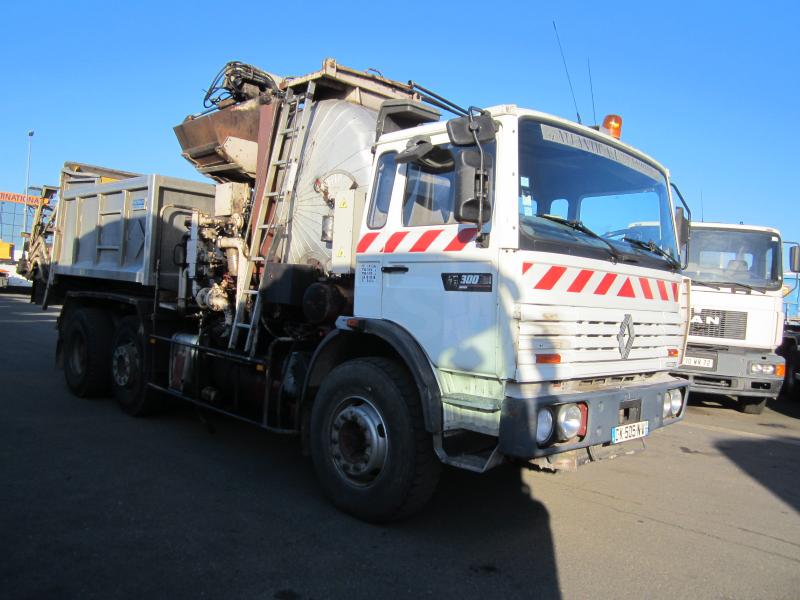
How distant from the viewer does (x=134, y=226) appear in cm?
734

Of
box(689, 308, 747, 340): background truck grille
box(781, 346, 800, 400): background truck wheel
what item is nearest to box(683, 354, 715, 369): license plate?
box(689, 308, 747, 340): background truck grille

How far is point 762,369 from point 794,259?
166cm

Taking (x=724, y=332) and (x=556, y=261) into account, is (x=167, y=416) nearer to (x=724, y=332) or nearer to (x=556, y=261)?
(x=556, y=261)

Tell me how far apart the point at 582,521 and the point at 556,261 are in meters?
2.02

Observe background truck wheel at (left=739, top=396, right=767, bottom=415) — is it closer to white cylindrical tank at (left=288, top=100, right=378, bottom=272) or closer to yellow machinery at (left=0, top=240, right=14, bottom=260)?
white cylindrical tank at (left=288, top=100, right=378, bottom=272)

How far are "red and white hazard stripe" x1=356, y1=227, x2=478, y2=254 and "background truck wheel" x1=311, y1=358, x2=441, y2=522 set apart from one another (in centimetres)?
79

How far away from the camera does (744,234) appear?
9.15 m

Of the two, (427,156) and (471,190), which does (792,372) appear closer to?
(427,156)

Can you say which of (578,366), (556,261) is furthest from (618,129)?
(578,366)

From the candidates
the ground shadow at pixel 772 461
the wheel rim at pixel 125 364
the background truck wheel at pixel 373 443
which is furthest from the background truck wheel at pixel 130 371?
the ground shadow at pixel 772 461

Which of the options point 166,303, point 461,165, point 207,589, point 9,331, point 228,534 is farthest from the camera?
point 9,331

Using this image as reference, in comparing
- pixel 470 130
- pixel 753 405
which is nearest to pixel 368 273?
pixel 470 130

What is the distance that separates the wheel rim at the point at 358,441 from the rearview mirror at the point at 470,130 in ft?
5.94

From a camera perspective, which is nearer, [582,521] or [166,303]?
[582,521]
